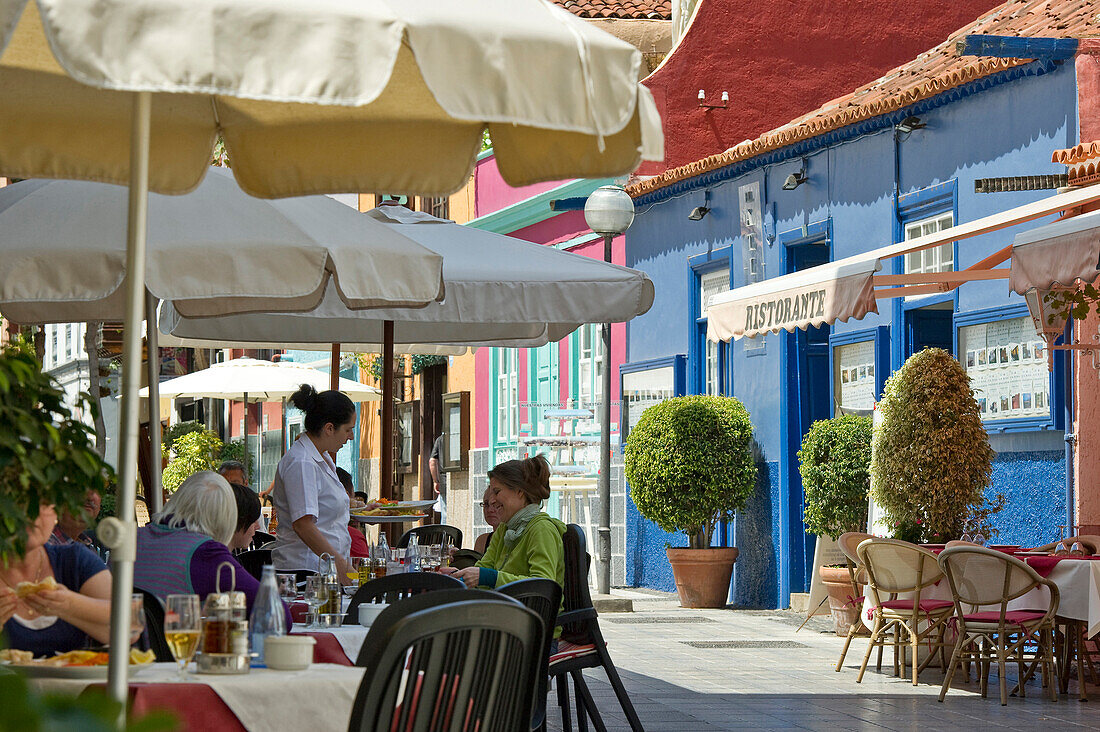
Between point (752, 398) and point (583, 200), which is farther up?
point (583, 200)

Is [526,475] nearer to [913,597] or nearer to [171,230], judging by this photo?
[171,230]

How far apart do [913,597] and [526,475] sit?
4.46 metres

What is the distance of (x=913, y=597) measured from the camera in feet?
36.8

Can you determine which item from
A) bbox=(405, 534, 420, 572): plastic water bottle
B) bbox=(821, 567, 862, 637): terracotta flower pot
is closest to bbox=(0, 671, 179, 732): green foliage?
bbox=(405, 534, 420, 572): plastic water bottle

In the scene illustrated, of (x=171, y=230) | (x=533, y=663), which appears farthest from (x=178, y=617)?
(x=171, y=230)

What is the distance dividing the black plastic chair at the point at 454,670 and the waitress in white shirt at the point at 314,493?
156 inches

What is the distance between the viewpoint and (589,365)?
22.1 m

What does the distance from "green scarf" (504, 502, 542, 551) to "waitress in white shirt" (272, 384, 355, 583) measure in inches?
35.9

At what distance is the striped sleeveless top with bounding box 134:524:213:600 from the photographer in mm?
5387

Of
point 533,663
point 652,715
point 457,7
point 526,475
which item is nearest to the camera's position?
point 457,7

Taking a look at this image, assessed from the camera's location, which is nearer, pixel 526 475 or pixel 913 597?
pixel 526 475

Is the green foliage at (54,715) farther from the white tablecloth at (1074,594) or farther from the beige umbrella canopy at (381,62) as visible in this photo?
the white tablecloth at (1074,594)

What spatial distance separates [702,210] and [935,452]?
7632 millimetres

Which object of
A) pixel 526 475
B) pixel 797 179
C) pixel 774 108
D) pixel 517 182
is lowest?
pixel 526 475
